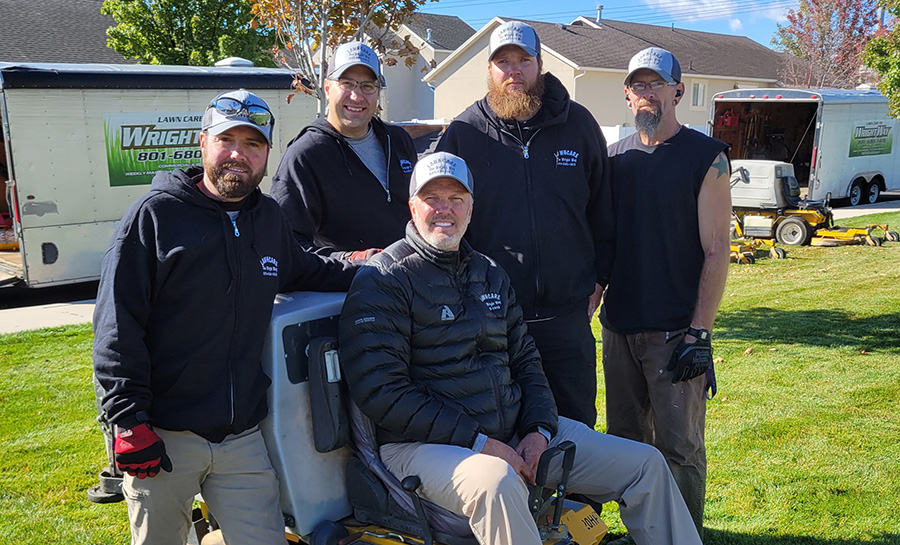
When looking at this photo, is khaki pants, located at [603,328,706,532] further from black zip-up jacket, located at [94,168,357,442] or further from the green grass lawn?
black zip-up jacket, located at [94,168,357,442]

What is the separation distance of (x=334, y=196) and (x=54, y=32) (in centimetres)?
2338

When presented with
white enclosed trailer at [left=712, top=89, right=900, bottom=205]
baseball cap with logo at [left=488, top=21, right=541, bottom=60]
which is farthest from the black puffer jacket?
white enclosed trailer at [left=712, top=89, right=900, bottom=205]

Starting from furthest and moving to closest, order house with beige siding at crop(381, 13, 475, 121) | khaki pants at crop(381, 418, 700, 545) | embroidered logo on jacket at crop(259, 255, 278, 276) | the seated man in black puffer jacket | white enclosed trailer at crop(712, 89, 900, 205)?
house with beige siding at crop(381, 13, 475, 121) → white enclosed trailer at crop(712, 89, 900, 205) → embroidered logo on jacket at crop(259, 255, 278, 276) → the seated man in black puffer jacket → khaki pants at crop(381, 418, 700, 545)

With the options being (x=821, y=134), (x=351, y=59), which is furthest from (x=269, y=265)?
(x=821, y=134)

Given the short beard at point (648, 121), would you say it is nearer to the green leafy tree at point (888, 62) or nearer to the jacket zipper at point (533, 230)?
the jacket zipper at point (533, 230)

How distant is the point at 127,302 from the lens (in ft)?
8.61

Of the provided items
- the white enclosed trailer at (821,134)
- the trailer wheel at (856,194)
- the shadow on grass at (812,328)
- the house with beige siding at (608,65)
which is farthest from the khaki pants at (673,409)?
the house with beige siding at (608,65)

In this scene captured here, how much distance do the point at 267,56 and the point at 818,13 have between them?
27201 mm

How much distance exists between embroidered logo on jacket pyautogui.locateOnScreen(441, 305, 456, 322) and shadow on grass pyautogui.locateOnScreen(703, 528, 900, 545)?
2.03 metres

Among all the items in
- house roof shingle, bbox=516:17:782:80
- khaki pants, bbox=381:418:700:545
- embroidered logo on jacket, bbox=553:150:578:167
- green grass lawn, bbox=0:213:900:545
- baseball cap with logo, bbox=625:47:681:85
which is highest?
house roof shingle, bbox=516:17:782:80

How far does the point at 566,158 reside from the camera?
3.80 m

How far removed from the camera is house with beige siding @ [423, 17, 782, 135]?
31000 mm

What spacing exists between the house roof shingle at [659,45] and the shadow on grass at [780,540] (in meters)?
27.5

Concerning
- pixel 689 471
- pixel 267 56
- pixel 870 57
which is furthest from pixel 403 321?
pixel 267 56
